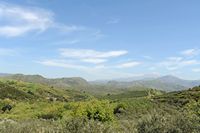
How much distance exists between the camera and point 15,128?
16.0 m

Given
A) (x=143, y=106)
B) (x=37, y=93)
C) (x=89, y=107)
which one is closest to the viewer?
(x=89, y=107)

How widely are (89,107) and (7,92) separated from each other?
11344 centimetres

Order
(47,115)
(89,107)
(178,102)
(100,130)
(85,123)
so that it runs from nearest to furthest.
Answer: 1. (100,130)
2. (85,123)
3. (89,107)
4. (47,115)
5. (178,102)

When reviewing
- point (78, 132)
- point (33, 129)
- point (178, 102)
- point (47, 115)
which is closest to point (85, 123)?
point (78, 132)

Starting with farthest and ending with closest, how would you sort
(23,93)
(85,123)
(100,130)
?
(23,93)
(85,123)
(100,130)

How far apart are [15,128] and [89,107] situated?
45.3 metres

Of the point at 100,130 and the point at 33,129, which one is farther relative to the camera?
the point at 33,129

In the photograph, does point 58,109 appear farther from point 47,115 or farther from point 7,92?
point 7,92

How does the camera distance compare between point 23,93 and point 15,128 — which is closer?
point 15,128

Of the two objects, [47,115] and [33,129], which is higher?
[33,129]

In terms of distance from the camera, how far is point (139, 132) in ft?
64.9

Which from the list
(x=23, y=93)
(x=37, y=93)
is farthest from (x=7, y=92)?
(x=37, y=93)

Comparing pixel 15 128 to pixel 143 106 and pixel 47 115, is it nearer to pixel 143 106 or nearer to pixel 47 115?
pixel 47 115

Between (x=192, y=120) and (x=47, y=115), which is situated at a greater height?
(x=192, y=120)
